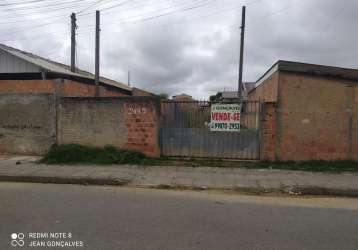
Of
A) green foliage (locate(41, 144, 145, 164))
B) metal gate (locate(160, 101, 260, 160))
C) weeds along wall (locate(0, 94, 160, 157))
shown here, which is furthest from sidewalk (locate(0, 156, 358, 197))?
weeds along wall (locate(0, 94, 160, 157))

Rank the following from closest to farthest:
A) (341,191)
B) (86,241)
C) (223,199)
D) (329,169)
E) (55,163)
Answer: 1. (86,241)
2. (223,199)
3. (341,191)
4. (329,169)
5. (55,163)

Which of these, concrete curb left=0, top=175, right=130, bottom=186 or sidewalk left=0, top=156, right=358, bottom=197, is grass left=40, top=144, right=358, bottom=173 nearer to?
sidewalk left=0, top=156, right=358, bottom=197

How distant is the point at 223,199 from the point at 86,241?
133 inches

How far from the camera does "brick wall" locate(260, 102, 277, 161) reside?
10.3 meters

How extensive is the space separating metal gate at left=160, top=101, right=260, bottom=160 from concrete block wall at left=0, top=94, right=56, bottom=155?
14.5ft

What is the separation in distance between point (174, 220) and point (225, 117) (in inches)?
235

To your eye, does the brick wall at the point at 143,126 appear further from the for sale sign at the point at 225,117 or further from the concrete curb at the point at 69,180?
the concrete curb at the point at 69,180

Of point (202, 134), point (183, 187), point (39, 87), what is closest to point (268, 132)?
point (202, 134)

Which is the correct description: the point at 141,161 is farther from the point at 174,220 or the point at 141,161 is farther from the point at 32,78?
the point at 32,78

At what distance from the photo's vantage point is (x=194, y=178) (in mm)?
8672

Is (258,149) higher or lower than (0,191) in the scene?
higher

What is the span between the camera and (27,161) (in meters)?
10.9

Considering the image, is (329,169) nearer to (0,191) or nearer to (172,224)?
(172,224)

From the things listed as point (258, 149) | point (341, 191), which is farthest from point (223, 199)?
point (258, 149)
